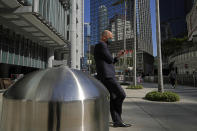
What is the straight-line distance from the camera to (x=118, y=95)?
10.3 feet

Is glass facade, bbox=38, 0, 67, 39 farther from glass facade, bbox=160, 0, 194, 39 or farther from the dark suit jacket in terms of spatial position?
glass facade, bbox=160, 0, 194, 39

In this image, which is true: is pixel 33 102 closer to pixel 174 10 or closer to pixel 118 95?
pixel 118 95

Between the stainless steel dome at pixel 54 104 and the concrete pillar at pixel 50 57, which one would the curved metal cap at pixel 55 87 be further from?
the concrete pillar at pixel 50 57

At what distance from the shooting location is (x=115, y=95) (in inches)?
125

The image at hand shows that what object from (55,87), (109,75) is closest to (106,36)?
(109,75)

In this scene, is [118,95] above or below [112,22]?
below

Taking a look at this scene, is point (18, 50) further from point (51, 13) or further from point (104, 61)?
point (104, 61)

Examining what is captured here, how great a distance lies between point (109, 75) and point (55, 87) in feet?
6.00

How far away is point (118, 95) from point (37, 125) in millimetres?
2072

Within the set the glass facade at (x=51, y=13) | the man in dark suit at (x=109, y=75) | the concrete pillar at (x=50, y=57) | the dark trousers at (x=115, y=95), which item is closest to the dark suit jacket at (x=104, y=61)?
the man in dark suit at (x=109, y=75)

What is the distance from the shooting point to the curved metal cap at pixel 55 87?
1.33 meters

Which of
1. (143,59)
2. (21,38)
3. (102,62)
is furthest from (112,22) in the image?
(143,59)

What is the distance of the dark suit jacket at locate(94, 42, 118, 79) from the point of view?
3.09 metres

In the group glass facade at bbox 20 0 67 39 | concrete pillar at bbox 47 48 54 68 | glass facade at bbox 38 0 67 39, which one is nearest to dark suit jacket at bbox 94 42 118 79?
glass facade at bbox 20 0 67 39
